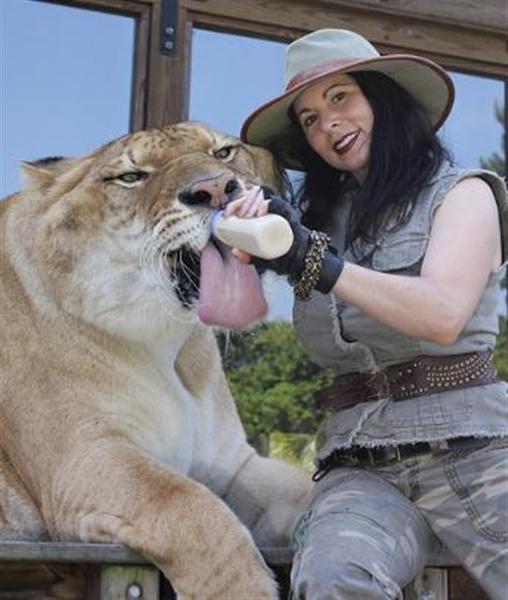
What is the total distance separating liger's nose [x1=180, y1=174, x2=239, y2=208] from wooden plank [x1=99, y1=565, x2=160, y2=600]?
87 centimetres

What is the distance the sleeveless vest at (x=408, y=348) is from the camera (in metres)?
2.70

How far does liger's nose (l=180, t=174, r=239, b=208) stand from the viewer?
284 cm

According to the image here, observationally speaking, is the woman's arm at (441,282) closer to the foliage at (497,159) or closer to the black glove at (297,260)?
the black glove at (297,260)

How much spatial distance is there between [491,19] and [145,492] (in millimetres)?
2913

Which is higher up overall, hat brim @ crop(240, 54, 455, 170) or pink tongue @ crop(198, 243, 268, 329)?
hat brim @ crop(240, 54, 455, 170)

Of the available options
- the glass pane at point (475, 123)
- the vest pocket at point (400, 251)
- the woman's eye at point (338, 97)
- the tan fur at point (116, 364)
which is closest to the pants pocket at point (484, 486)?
the vest pocket at point (400, 251)

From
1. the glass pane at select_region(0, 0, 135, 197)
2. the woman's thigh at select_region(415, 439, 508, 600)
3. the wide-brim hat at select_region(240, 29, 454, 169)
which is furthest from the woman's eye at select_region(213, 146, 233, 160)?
the glass pane at select_region(0, 0, 135, 197)

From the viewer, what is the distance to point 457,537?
2713 millimetres

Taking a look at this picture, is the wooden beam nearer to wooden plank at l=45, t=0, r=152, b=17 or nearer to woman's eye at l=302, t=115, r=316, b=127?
wooden plank at l=45, t=0, r=152, b=17

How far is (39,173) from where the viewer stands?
3467mm

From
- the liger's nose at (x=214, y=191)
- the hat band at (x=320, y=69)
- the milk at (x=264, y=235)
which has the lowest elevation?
the liger's nose at (x=214, y=191)

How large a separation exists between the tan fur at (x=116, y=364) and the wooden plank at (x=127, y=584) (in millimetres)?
→ 70

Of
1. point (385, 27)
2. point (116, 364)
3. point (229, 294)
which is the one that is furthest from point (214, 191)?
point (385, 27)

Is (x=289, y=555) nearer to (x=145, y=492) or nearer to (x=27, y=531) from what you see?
(x=145, y=492)
